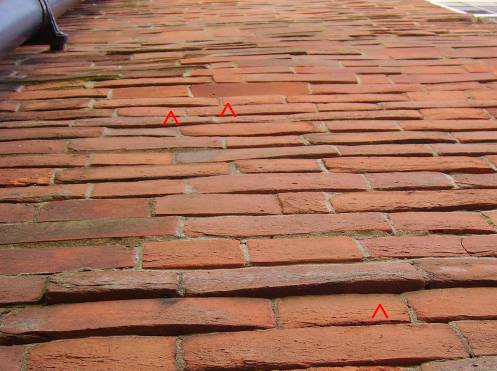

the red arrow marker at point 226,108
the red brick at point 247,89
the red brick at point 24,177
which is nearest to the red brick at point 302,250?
the red brick at point 24,177

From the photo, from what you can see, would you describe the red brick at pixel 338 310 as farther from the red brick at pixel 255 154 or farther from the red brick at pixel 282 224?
the red brick at pixel 255 154

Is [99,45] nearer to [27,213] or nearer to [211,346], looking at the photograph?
[27,213]

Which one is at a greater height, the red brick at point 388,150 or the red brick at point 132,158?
the red brick at point 132,158

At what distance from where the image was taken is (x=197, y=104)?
214 centimetres

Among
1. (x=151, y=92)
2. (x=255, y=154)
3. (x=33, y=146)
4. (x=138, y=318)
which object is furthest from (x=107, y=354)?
(x=151, y=92)

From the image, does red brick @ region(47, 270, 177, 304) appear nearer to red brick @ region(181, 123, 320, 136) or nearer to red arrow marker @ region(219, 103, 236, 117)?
red brick @ region(181, 123, 320, 136)

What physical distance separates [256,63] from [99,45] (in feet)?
2.85

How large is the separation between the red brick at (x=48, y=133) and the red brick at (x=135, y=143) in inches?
1.8

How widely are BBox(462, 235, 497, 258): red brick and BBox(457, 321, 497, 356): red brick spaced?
230 mm

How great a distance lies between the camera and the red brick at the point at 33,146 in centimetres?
180

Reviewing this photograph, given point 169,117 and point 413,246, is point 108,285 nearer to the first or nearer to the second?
point 413,246

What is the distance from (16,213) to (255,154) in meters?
0.69

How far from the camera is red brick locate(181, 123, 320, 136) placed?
191cm

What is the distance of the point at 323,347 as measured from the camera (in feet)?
3.59
